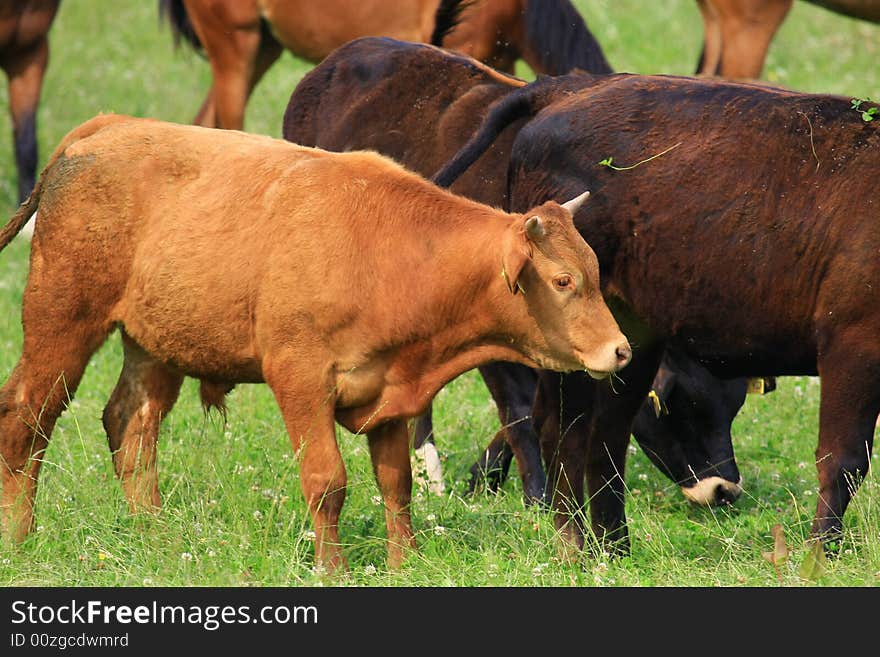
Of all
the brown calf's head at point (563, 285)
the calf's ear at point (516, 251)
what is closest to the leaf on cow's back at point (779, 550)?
A: the brown calf's head at point (563, 285)

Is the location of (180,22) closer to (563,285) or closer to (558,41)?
(558,41)

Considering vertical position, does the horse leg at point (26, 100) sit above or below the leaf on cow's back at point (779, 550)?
below

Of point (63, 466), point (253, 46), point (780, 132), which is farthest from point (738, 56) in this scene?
point (63, 466)

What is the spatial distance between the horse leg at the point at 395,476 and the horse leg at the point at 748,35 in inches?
222

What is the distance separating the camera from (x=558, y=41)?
1029 cm

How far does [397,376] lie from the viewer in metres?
5.64

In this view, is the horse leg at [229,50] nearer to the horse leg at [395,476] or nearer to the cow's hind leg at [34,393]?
the cow's hind leg at [34,393]

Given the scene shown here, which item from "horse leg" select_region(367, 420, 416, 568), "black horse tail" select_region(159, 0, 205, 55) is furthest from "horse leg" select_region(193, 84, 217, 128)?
"horse leg" select_region(367, 420, 416, 568)

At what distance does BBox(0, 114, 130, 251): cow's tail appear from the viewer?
618 centimetres

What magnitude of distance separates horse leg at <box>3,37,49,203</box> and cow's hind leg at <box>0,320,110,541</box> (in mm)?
7386

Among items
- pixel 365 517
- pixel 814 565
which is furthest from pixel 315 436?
pixel 814 565

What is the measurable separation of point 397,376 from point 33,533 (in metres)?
1.60

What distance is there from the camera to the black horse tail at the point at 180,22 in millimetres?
12859

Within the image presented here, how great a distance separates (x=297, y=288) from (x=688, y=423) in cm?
247
